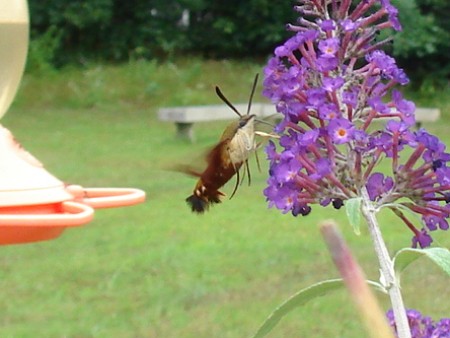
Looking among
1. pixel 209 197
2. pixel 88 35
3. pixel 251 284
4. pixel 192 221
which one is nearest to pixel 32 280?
pixel 251 284

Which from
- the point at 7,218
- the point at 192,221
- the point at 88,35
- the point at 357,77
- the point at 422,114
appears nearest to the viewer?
the point at 357,77

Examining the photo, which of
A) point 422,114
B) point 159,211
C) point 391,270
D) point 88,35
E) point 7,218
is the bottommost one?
point 88,35

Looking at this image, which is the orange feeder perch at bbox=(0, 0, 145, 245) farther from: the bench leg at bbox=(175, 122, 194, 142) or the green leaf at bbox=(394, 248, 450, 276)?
the bench leg at bbox=(175, 122, 194, 142)

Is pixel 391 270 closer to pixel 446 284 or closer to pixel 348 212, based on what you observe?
pixel 348 212

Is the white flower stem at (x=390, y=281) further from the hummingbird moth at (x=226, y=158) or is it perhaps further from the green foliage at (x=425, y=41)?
the green foliage at (x=425, y=41)

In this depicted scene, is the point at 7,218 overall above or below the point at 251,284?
above

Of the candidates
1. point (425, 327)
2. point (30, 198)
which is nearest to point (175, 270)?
point (30, 198)

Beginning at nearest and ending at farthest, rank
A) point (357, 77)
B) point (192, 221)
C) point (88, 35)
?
point (357, 77) → point (192, 221) → point (88, 35)
